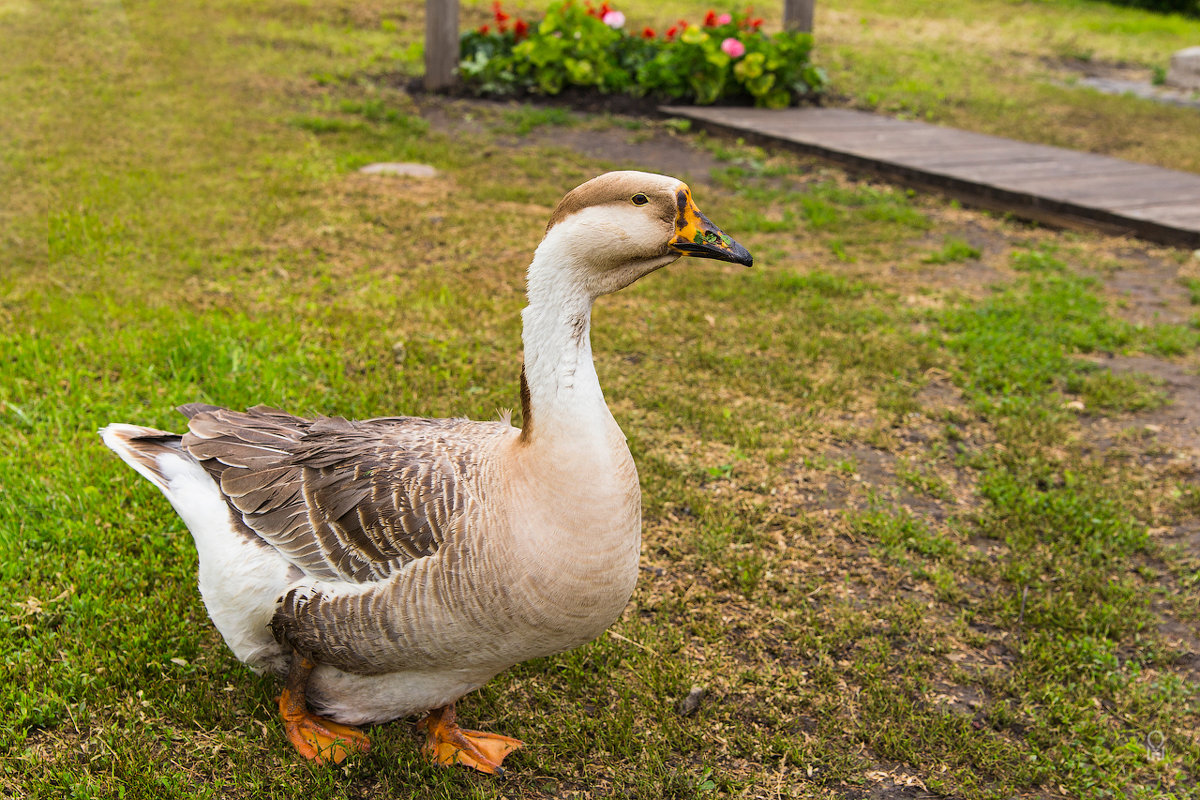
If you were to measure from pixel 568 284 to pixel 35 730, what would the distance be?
7.60 feet

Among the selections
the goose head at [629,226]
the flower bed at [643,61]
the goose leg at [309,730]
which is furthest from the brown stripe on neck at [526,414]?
the flower bed at [643,61]

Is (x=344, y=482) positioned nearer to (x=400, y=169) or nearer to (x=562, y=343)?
(x=562, y=343)

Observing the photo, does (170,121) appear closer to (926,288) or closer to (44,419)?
(44,419)

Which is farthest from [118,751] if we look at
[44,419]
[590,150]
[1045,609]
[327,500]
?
[590,150]

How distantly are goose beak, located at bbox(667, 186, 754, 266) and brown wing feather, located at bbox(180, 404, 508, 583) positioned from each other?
934mm

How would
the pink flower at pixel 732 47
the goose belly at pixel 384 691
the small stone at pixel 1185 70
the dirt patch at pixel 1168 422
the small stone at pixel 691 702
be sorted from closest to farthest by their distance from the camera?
the goose belly at pixel 384 691, the small stone at pixel 691 702, the dirt patch at pixel 1168 422, the pink flower at pixel 732 47, the small stone at pixel 1185 70

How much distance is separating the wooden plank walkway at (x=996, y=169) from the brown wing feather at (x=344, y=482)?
22.6 ft

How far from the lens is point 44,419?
14.6ft

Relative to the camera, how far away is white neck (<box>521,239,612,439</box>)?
8.43 ft

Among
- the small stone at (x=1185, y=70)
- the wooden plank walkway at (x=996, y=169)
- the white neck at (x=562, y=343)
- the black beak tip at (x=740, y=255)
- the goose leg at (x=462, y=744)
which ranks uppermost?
the small stone at (x=1185, y=70)

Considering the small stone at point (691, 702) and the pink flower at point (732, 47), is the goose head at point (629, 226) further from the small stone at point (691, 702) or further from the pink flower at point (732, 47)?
the pink flower at point (732, 47)

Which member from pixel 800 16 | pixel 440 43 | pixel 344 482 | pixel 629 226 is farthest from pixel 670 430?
pixel 800 16

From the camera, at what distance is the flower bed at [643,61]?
35.4 ft

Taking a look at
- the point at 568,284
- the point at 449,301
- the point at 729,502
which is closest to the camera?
the point at 568,284
